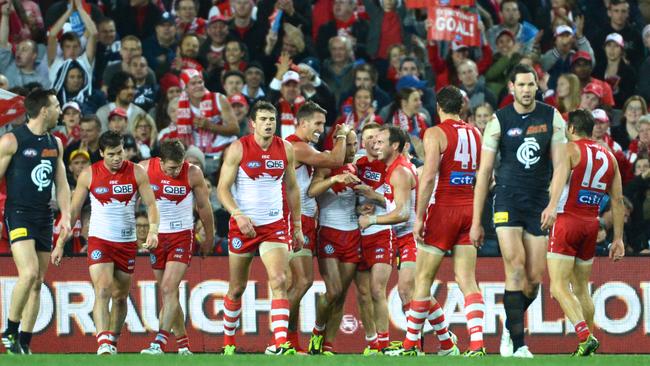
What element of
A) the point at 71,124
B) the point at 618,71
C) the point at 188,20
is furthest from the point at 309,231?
the point at 618,71

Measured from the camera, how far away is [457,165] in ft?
46.9

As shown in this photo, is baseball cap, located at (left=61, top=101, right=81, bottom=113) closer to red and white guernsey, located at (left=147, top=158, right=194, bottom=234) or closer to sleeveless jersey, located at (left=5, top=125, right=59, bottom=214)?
red and white guernsey, located at (left=147, top=158, right=194, bottom=234)

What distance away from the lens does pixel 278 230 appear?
14797 mm

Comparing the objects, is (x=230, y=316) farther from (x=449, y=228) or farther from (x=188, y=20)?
(x=188, y=20)

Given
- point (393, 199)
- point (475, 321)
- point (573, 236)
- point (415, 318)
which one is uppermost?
point (393, 199)

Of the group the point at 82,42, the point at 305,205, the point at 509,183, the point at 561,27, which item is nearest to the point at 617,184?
the point at 509,183

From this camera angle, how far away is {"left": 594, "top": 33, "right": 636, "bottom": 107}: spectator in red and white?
2241 centimetres

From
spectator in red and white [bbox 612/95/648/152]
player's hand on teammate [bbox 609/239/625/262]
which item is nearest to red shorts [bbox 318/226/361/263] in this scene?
player's hand on teammate [bbox 609/239/625/262]

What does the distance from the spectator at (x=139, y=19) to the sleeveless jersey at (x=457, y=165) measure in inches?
378

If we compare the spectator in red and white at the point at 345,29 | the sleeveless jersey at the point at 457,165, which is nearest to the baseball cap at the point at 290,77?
the spectator in red and white at the point at 345,29

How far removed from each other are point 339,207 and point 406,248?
0.90 m

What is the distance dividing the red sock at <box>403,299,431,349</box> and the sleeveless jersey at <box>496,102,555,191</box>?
5.13 feet

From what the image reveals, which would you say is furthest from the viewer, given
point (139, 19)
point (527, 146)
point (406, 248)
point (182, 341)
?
point (139, 19)

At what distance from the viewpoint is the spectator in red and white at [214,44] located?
22.1 metres
